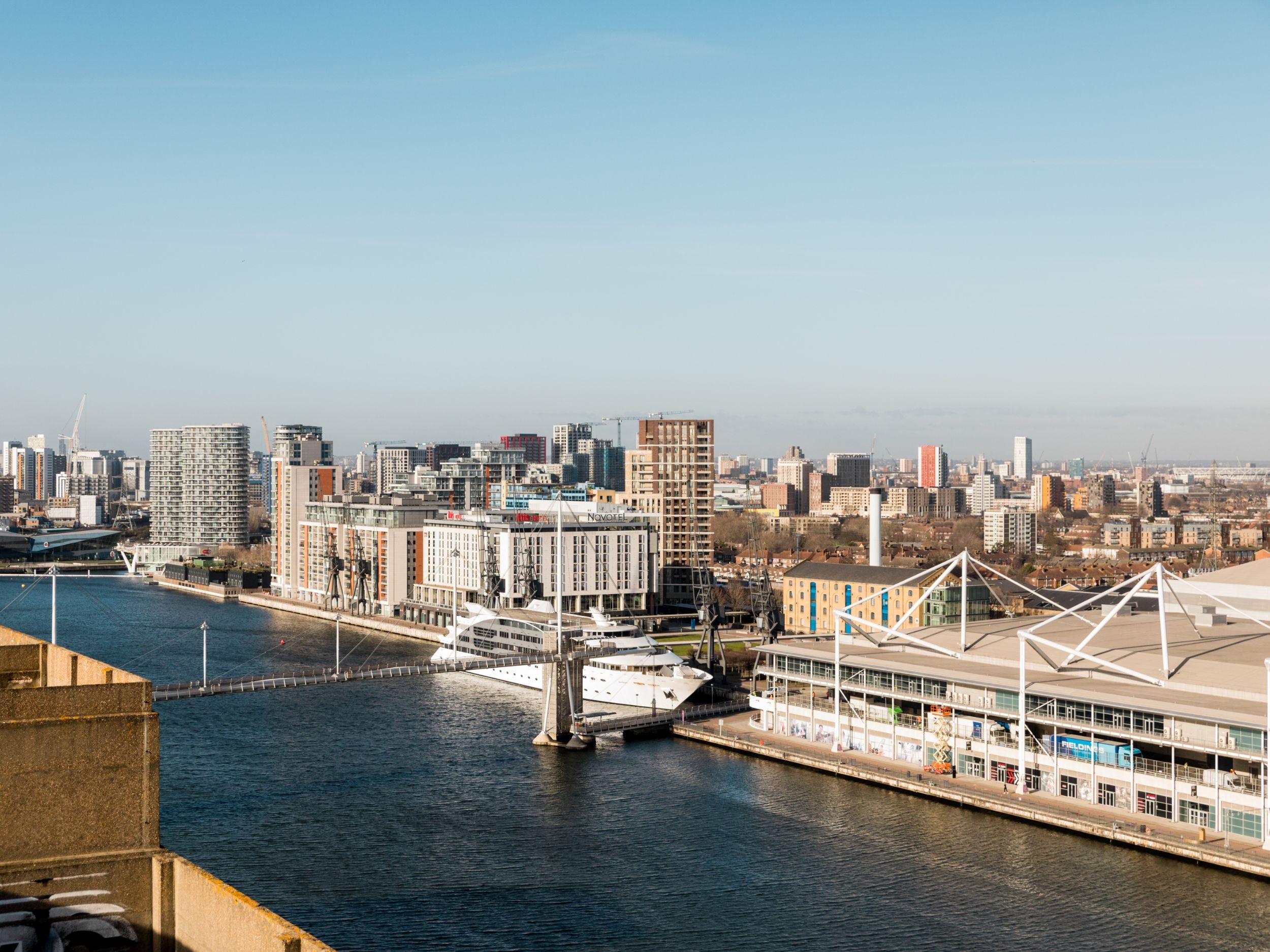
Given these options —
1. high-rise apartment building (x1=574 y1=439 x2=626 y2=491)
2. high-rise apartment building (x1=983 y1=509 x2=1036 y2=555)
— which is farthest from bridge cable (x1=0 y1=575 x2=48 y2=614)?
high-rise apartment building (x1=574 y1=439 x2=626 y2=491)

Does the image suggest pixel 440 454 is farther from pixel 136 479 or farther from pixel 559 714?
pixel 559 714

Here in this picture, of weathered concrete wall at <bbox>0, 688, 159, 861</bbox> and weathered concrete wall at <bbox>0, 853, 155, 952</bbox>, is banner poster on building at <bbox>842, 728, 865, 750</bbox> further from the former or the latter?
weathered concrete wall at <bbox>0, 853, 155, 952</bbox>

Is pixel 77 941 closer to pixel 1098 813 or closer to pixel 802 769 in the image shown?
pixel 1098 813

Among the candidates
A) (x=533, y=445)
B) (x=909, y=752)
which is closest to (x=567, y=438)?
(x=533, y=445)

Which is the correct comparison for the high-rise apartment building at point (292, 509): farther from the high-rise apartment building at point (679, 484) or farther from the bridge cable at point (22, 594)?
the high-rise apartment building at point (679, 484)

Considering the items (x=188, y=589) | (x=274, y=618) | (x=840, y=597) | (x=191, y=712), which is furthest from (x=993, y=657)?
(x=188, y=589)

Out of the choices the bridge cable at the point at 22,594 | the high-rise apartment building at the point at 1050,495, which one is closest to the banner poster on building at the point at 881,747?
the bridge cable at the point at 22,594
